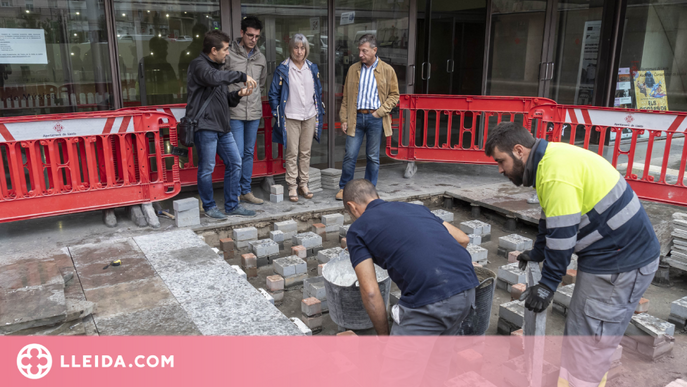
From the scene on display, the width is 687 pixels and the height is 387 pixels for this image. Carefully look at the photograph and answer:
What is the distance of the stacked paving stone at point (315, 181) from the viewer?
279 inches

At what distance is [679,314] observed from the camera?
420cm

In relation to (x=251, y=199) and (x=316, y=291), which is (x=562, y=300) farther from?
(x=251, y=199)

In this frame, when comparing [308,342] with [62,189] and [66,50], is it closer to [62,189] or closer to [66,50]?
[62,189]

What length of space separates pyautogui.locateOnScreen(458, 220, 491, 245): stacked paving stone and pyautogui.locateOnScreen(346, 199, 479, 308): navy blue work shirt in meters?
3.08

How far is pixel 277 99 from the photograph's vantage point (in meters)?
6.52

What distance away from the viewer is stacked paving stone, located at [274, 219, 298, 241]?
5844mm

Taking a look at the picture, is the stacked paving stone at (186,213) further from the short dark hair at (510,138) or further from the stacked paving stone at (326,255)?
the short dark hair at (510,138)

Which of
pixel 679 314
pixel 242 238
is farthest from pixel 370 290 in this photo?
pixel 242 238

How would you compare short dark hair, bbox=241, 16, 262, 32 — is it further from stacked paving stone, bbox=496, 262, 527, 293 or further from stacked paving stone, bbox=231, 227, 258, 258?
stacked paving stone, bbox=496, 262, 527, 293

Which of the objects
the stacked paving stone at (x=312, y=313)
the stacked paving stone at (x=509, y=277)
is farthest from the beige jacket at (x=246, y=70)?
the stacked paving stone at (x=509, y=277)

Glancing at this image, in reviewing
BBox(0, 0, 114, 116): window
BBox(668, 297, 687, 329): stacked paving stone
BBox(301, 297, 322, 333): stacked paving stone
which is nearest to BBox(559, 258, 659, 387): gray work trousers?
BBox(668, 297, 687, 329): stacked paving stone

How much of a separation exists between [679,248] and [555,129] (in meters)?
2.37

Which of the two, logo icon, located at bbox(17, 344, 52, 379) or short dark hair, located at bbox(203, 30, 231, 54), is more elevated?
short dark hair, located at bbox(203, 30, 231, 54)

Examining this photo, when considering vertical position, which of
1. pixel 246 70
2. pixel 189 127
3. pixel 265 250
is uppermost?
pixel 246 70
